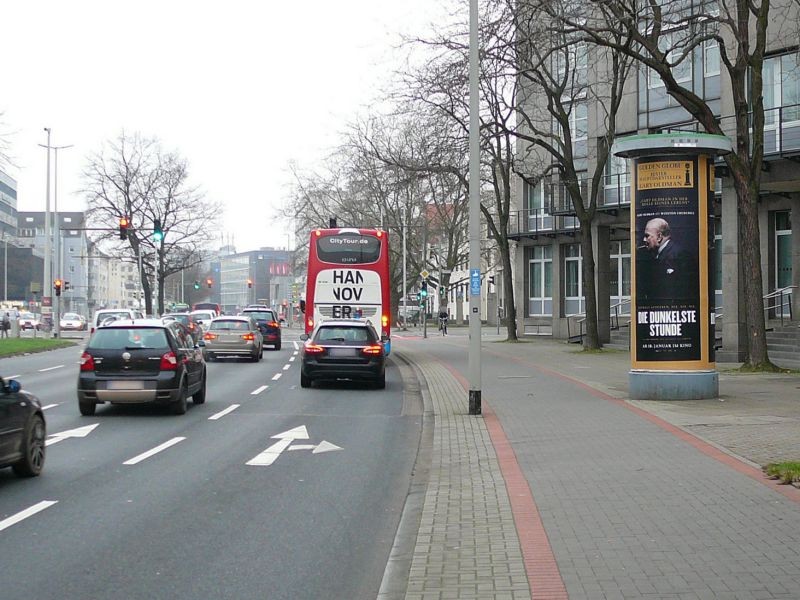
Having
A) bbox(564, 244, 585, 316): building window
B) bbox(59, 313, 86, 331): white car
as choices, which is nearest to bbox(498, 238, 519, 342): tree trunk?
bbox(564, 244, 585, 316): building window

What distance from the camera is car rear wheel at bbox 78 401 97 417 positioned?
15.8 meters

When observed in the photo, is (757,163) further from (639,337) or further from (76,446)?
(76,446)

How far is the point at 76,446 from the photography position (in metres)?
12.5

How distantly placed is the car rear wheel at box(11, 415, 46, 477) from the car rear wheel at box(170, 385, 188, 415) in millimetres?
5785

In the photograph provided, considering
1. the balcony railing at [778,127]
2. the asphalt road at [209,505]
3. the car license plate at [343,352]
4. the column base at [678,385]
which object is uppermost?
the balcony railing at [778,127]

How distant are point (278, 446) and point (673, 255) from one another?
316 inches

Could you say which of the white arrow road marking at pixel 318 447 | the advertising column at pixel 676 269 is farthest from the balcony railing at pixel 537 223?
the white arrow road marking at pixel 318 447

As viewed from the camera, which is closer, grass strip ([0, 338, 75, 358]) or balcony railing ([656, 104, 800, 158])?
balcony railing ([656, 104, 800, 158])

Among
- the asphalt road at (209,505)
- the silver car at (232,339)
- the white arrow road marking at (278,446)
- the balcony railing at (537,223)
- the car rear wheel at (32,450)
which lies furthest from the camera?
the balcony railing at (537,223)

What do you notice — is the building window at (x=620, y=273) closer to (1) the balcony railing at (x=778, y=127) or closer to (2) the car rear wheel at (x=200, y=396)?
(1) the balcony railing at (x=778, y=127)

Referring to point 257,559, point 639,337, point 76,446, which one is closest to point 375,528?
point 257,559

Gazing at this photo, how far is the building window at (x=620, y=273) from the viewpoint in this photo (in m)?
44.3

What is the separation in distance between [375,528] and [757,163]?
17378mm

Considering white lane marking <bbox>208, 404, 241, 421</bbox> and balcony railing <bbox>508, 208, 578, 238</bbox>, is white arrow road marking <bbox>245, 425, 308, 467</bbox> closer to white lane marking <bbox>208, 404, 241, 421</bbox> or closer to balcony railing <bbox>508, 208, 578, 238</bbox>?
white lane marking <bbox>208, 404, 241, 421</bbox>
